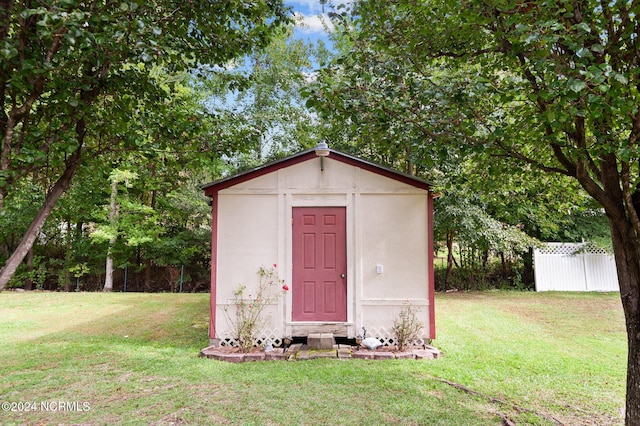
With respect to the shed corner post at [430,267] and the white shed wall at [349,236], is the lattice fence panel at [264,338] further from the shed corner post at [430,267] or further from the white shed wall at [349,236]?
the shed corner post at [430,267]

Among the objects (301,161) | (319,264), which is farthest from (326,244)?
(301,161)

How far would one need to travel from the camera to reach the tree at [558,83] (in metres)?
2.16

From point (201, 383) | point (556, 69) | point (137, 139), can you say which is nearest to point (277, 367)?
point (201, 383)

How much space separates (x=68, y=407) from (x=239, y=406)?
158 cm

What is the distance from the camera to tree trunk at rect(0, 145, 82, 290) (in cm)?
235

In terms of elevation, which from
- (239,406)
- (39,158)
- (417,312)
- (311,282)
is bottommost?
(239,406)

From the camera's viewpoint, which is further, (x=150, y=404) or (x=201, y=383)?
(x=201, y=383)

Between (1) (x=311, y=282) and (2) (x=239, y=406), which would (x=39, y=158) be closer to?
(2) (x=239, y=406)

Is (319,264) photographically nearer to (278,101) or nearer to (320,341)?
(320,341)

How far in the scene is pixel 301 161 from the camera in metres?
5.59

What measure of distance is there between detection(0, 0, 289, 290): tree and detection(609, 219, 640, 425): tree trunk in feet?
11.9

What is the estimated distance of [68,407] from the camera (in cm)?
339

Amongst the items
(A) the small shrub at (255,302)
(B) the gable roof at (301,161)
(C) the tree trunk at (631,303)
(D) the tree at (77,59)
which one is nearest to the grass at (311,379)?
(C) the tree trunk at (631,303)

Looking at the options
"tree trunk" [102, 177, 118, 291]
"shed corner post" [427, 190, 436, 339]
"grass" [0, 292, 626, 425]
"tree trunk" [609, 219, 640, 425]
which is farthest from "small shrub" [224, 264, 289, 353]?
"tree trunk" [102, 177, 118, 291]
